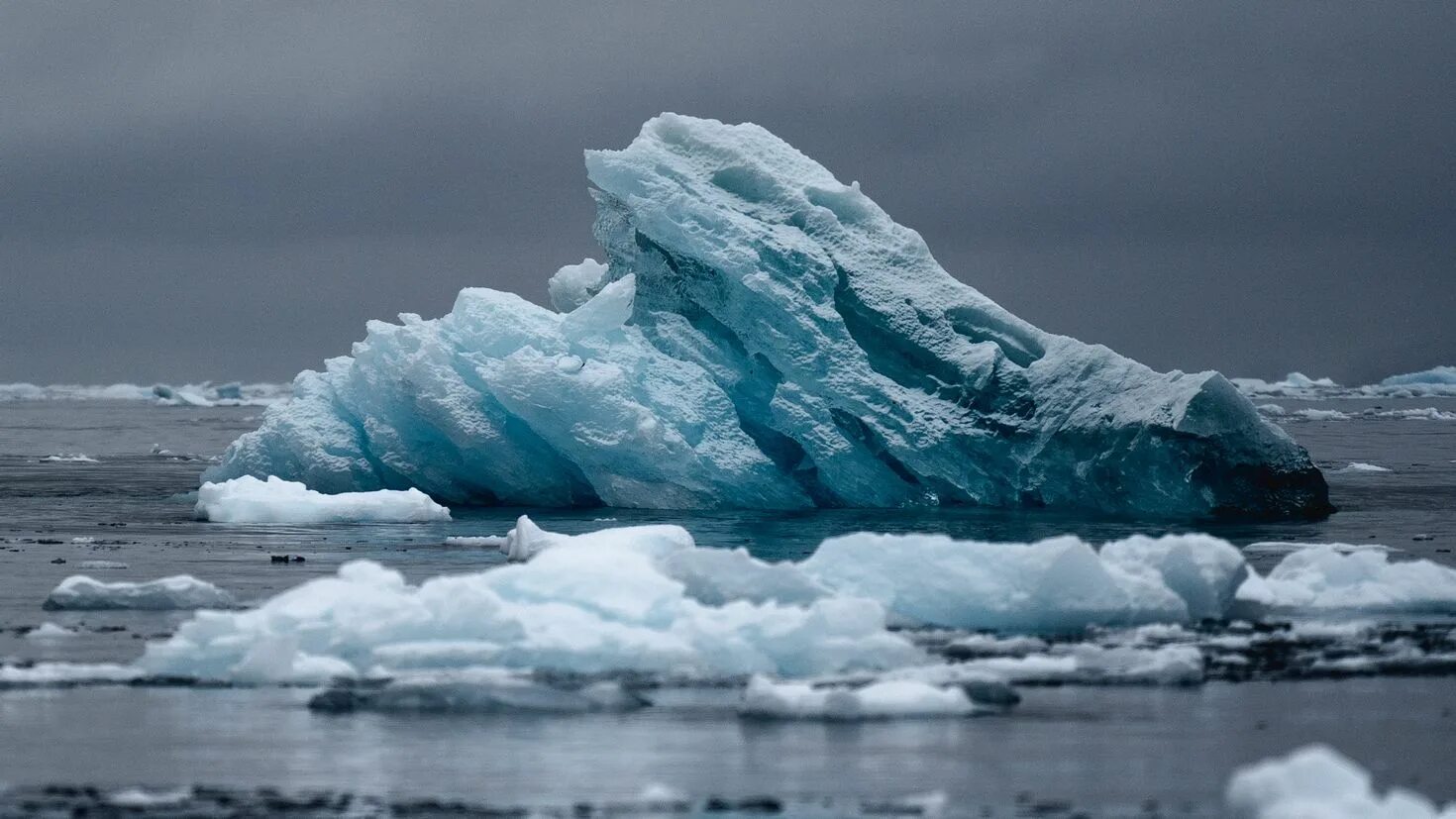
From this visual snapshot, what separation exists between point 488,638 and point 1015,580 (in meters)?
4.09

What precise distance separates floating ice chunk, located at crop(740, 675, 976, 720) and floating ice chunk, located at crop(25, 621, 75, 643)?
17.8 feet

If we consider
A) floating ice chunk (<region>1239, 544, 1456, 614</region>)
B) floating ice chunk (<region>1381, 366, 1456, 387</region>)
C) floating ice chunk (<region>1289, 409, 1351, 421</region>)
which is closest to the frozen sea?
floating ice chunk (<region>1239, 544, 1456, 614</region>)

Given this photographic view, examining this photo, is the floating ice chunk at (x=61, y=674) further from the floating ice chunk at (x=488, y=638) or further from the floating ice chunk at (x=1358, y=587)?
the floating ice chunk at (x=1358, y=587)

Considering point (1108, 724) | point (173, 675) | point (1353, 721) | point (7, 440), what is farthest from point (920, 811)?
point (7, 440)

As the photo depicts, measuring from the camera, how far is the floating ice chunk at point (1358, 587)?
52.0 ft

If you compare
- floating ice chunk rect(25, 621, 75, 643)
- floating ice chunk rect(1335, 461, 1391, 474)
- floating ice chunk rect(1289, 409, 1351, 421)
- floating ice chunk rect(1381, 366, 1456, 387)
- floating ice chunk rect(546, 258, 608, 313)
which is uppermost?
floating ice chunk rect(1381, 366, 1456, 387)

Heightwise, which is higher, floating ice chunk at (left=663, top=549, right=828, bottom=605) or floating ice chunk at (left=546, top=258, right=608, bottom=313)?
floating ice chunk at (left=546, top=258, right=608, bottom=313)

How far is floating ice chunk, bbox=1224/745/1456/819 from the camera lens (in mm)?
7781

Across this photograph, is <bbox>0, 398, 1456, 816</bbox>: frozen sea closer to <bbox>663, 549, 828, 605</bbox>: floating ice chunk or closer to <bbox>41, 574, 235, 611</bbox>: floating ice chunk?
<bbox>41, 574, 235, 611</bbox>: floating ice chunk

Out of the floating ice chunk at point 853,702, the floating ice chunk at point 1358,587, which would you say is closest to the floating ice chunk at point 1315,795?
the floating ice chunk at point 853,702

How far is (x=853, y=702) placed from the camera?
36.9ft

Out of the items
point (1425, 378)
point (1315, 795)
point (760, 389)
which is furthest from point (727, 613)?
point (1425, 378)

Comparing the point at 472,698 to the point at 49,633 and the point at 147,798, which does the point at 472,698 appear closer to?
the point at 147,798

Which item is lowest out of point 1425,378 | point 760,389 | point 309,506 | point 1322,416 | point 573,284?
point 309,506
